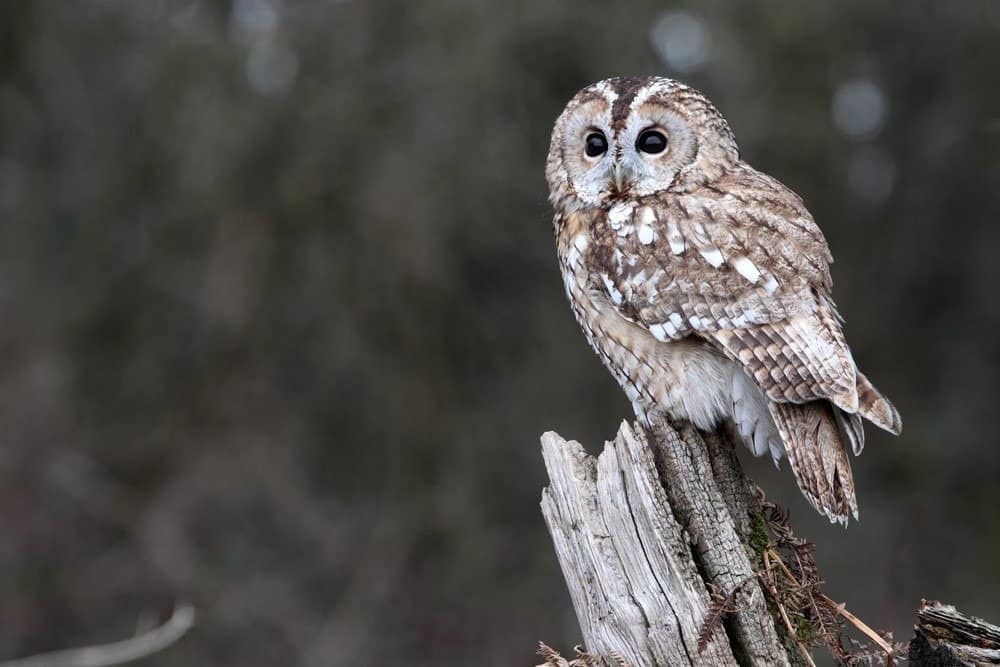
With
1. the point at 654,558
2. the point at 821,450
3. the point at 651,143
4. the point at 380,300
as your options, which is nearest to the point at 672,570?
the point at 654,558

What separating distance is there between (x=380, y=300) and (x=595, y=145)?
12.5 ft

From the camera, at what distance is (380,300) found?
7.14 meters

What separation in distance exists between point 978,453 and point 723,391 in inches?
245

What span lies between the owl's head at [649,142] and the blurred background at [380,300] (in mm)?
3312

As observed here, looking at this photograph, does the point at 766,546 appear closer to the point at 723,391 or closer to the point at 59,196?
the point at 723,391

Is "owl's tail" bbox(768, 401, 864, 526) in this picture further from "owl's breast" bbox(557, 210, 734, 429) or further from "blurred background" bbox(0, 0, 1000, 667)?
"blurred background" bbox(0, 0, 1000, 667)

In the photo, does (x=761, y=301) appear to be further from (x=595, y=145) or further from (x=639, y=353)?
(x=595, y=145)

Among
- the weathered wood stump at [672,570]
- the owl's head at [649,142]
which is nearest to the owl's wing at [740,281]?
the owl's head at [649,142]

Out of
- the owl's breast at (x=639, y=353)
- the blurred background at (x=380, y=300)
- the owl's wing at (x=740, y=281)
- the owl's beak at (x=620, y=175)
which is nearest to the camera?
the owl's wing at (x=740, y=281)

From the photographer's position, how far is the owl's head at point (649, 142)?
335cm

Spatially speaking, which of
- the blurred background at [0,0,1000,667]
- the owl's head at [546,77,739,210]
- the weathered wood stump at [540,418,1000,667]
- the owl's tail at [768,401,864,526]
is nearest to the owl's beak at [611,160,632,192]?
the owl's head at [546,77,739,210]

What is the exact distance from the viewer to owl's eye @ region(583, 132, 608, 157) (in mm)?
3475

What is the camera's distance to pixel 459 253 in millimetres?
7145

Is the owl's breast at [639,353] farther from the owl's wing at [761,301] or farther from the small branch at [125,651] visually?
A: the small branch at [125,651]
